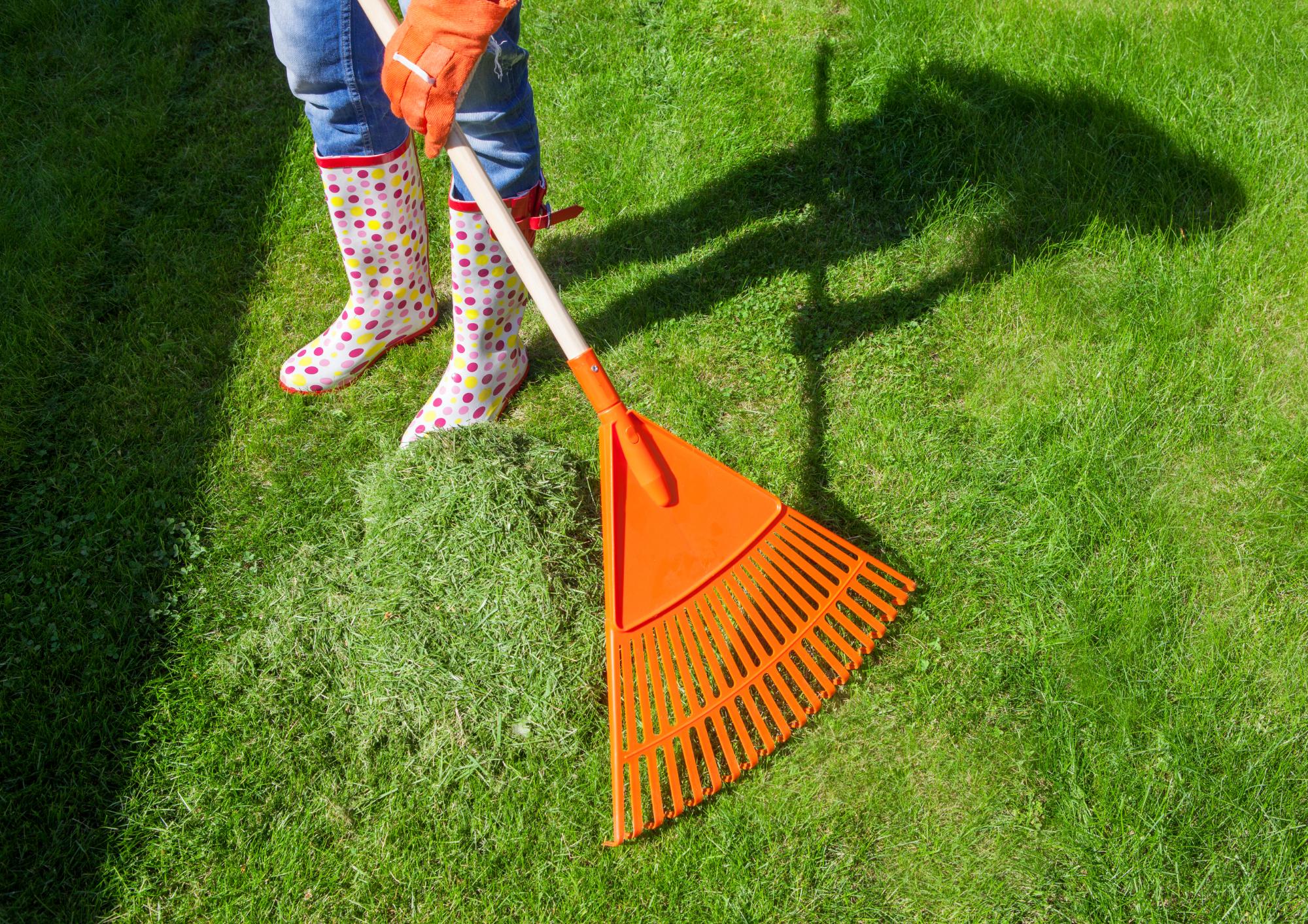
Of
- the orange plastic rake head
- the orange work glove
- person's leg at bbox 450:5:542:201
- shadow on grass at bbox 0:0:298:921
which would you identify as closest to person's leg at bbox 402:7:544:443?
person's leg at bbox 450:5:542:201

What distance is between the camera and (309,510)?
2.34 m

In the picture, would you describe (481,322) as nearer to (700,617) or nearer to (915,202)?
(700,617)

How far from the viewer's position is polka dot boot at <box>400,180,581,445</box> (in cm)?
219

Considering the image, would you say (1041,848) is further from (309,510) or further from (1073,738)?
(309,510)

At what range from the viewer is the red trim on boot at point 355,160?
7.25ft

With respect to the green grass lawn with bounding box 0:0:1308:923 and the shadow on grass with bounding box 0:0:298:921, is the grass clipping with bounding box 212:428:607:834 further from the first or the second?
→ the shadow on grass with bounding box 0:0:298:921

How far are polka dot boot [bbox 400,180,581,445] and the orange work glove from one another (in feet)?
1.16

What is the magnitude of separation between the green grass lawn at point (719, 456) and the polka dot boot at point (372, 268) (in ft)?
0.26

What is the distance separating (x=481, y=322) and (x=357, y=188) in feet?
1.35

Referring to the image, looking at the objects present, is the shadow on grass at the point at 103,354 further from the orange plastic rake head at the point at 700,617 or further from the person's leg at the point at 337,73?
the orange plastic rake head at the point at 700,617

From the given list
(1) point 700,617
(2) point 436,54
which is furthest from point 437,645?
(2) point 436,54

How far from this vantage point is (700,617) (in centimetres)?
192

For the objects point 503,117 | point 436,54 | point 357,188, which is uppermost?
point 436,54

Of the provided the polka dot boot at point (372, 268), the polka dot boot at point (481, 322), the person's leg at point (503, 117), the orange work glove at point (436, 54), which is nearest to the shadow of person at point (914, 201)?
the polka dot boot at point (481, 322)
